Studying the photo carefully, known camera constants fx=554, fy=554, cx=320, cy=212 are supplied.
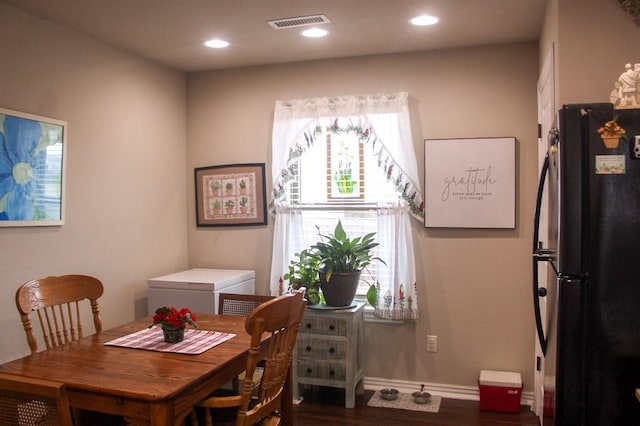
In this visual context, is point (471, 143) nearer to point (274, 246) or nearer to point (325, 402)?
point (274, 246)

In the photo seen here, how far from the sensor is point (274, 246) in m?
4.31

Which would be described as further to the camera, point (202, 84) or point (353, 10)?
point (202, 84)

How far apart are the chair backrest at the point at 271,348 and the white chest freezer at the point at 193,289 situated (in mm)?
1409

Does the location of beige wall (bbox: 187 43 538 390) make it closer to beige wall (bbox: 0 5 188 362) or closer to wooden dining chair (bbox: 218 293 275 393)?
beige wall (bbox: 0 5 188 362)

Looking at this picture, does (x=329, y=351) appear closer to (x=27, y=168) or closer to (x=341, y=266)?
(x=341, y=266)

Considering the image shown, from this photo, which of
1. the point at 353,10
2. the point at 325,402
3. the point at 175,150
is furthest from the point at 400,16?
the point at 325,402

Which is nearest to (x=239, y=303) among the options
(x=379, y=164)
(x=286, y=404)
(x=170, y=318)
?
→ (x=286, y=404)

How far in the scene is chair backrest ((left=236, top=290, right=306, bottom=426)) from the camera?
2.04 meters

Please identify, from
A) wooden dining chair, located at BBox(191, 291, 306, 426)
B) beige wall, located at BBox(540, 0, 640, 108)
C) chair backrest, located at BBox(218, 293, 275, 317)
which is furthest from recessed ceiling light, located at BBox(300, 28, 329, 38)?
wooden dining chair, located at BBox(191, 291, 306, 426)

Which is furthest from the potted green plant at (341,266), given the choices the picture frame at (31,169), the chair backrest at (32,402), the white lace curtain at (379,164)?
the chair backrest at (32,402)

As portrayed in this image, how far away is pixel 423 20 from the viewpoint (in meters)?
3.36

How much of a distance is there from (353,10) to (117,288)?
242 centimetres

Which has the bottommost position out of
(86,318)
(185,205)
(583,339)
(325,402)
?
(325,402)

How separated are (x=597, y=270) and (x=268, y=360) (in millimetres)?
1230
